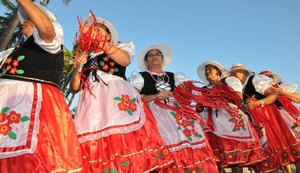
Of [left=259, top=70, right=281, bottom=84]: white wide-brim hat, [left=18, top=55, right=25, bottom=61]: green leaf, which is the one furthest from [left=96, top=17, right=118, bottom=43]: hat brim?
[left=259, top=70, right=281, bottom=84]: white wide-brim hat

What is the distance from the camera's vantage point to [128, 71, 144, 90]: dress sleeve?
14.5 ft

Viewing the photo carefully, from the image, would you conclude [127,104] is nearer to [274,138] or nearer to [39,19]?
[39,19]

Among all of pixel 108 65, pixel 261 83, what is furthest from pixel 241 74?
pixel 108 65

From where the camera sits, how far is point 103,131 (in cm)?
318

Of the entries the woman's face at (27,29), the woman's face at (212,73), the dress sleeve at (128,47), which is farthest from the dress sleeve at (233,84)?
the woman's face at (27,29)

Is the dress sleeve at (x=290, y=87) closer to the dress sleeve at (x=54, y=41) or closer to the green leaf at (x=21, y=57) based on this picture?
the dress sleeve at (x=54, y=41)

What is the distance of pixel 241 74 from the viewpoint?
6.50m

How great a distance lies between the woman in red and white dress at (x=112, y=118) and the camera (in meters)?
3.12

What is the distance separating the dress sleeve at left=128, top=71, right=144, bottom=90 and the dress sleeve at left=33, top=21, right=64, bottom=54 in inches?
64.6

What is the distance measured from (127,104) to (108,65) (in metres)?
0.51

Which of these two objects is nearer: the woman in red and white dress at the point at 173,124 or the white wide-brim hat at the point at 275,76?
the woman in red and white dress at the point at 173,124

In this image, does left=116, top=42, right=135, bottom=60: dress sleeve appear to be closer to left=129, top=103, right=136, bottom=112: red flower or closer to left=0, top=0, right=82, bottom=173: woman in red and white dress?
left=129, top=103, right=136, bottom=112: red flower

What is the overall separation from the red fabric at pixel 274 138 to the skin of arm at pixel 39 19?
4280 millimetres

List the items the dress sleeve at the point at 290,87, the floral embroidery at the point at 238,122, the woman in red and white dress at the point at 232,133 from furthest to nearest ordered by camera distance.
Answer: the dress sleeve at the point at 290,87, the floral embroidery at the point at 238,122, the woman in red and white dress at the point at 232,133
